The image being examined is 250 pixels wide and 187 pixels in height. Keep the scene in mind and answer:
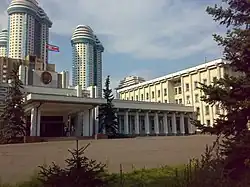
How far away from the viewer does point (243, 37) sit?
7633 millimetres

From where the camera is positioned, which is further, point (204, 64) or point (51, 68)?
point (51, 68)

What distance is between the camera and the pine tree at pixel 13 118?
24.4 m

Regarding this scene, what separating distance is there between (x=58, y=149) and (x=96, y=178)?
622 cm

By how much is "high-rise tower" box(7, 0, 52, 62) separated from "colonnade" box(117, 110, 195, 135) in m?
30.0

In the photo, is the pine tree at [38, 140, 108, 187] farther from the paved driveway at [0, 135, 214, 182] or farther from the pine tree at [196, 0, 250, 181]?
the paved driveway at [0, 135, 214, 182]

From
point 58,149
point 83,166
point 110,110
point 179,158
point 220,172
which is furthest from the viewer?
point 110,110

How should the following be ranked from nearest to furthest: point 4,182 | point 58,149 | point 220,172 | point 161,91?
point 220,172 → point 4,182 → point 58,149 → point 161,91

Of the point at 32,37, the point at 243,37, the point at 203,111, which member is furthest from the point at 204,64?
the point at 243,37

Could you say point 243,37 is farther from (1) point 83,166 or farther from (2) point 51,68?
(2) point 51,68

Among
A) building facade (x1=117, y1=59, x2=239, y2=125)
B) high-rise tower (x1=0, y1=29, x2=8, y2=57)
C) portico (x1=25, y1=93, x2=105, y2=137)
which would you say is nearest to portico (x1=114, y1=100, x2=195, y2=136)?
building facade (x1=117, y1=59, x2=239, y2=125)

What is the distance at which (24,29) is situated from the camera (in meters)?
61.8

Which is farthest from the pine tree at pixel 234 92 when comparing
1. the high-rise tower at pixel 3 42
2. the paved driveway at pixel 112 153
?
the high-rise tower at pixel 3 42

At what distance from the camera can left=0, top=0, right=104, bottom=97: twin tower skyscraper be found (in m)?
61.9

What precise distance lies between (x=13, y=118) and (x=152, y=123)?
20026 millimetres
